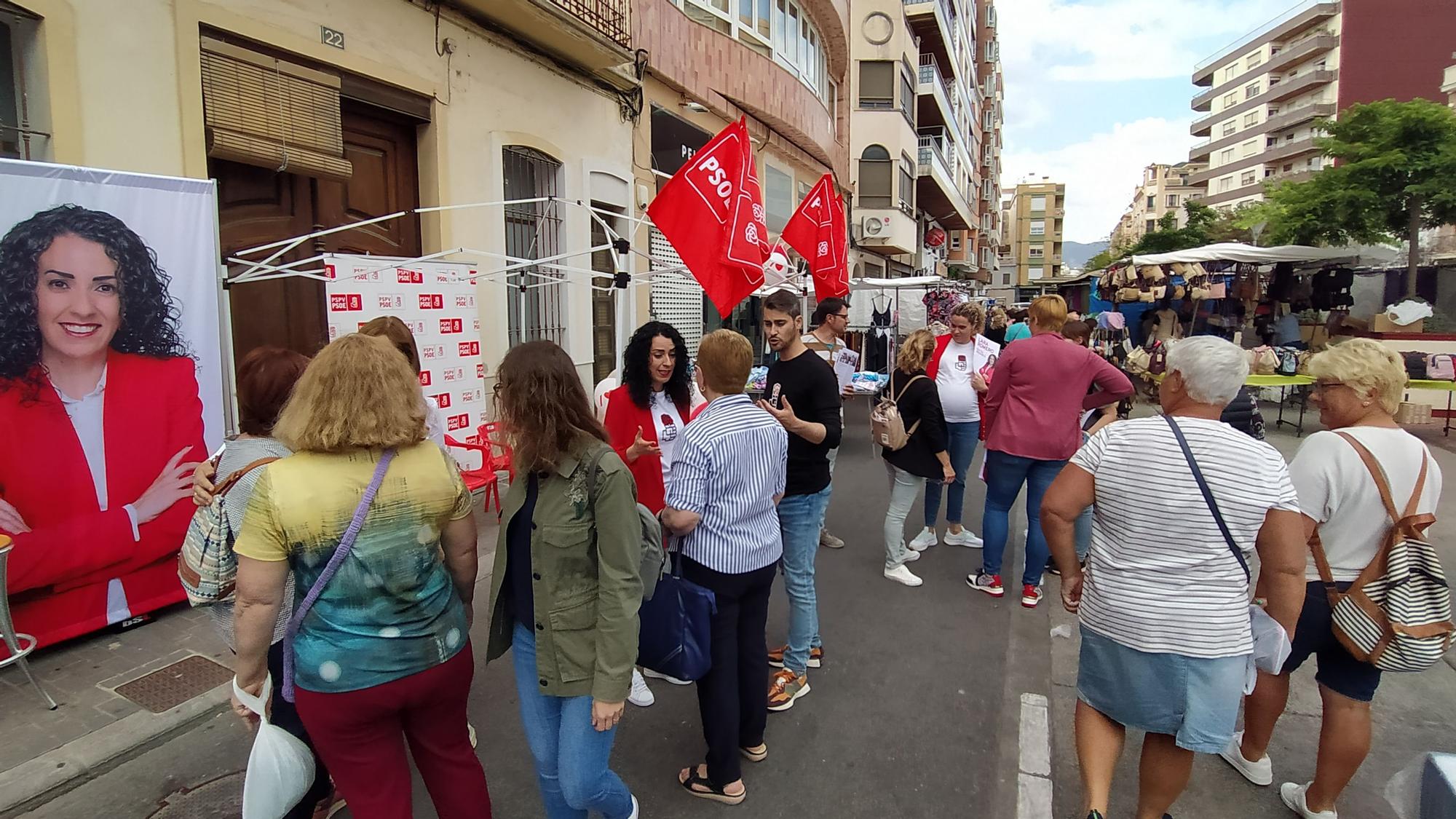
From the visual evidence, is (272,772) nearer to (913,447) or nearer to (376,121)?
(913,447)

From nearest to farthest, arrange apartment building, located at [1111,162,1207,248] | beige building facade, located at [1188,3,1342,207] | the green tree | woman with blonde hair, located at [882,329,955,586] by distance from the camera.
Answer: woman with blonde hair, located at [882,329,955,586] < the green tree < beige building facade, located at [1188,3,1342,207] < apartment building, located at [1111,162,1207,248]

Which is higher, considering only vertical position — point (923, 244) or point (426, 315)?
point (923, 244)

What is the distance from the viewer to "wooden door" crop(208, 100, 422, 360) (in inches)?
228

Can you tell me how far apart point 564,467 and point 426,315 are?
4471mm

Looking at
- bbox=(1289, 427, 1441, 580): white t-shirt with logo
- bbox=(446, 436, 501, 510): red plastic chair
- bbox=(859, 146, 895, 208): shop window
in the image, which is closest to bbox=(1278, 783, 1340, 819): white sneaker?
bbox=(1289, 427, 1441, 580): white t-shirt with logo

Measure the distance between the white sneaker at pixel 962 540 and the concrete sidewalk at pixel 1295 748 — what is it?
1625 millimetres

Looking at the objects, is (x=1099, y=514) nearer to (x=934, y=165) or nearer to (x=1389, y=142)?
(x=1389, y=142)

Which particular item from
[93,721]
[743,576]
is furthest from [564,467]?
[93,721]

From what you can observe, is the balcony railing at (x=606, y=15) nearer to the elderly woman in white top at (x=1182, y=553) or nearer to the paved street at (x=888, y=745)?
the paved street at (x=888, y=745)

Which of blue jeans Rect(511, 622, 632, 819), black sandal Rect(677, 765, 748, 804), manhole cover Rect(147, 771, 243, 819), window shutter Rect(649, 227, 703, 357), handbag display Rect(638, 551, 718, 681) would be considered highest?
window shutter Rect(649, 227, 703, 357)

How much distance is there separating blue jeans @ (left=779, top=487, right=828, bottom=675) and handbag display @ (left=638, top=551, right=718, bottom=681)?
1119 millimetres

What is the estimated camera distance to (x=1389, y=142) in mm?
15031

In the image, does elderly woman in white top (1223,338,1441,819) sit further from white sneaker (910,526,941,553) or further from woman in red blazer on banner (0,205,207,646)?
woman in red blazer on banner (0,205,207,646)

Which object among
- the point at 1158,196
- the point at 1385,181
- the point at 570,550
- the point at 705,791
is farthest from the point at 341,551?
the point at 1158,196
